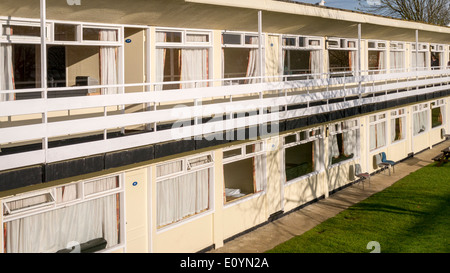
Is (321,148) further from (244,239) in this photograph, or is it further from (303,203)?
(244,239)

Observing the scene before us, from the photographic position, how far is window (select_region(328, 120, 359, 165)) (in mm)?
18359

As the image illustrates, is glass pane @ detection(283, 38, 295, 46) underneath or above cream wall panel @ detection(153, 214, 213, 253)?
above

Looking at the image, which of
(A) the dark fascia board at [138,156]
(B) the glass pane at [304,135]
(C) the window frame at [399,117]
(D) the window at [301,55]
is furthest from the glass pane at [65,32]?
(C) the window frame at [399,117]

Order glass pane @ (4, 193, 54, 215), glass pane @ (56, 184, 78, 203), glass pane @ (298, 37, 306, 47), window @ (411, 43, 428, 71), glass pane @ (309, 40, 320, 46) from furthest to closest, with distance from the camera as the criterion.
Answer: window @ (411, 43, 428, 71) < glass pane @ (309, 40, 320, 46) < glass pane @ (298, 37, 306, 47) < glass pane @ (56, 184, 78, 203) < glass pane @ (4, 193, 54, 215)

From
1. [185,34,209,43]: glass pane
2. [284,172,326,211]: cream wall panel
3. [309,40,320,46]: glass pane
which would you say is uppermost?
[309,40,320,46]: glass pane

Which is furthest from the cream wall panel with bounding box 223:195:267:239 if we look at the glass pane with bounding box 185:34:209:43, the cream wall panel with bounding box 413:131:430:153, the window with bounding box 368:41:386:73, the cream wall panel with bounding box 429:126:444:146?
the cream wall panel with bounding box 429:126:444:146

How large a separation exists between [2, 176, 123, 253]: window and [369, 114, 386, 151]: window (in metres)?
13.4

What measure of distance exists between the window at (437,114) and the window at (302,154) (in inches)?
534

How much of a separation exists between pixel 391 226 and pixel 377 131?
8.54 meters

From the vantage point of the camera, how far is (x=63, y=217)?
30.6ft

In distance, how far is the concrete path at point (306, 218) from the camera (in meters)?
12.9

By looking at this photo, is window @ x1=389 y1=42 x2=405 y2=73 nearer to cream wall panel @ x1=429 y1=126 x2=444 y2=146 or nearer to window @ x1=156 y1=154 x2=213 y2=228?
cream wall panel @ x1=429 y1=126 x2=444 y2=146
